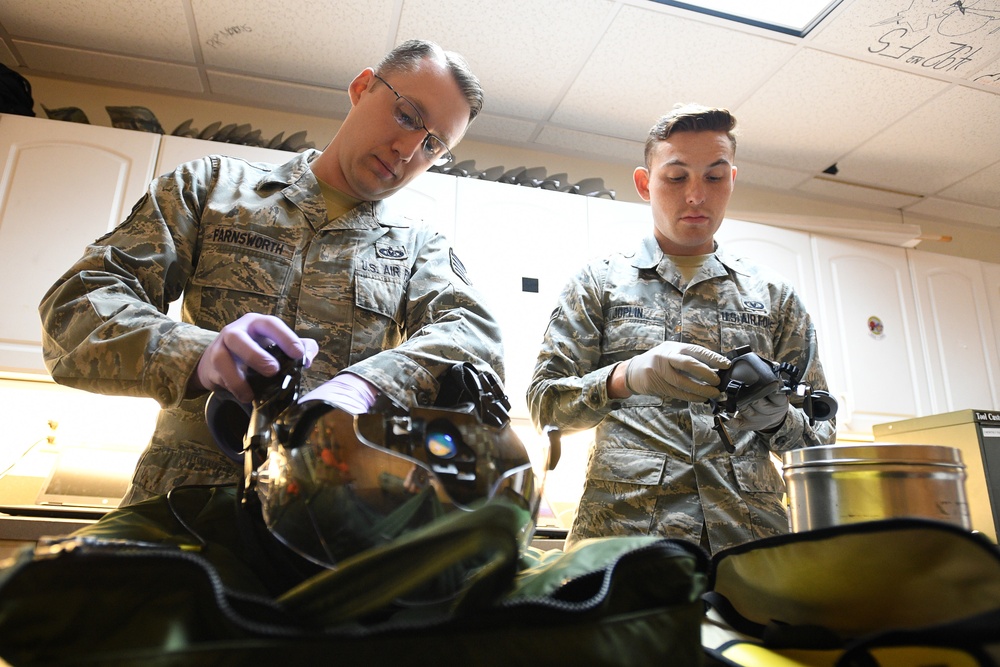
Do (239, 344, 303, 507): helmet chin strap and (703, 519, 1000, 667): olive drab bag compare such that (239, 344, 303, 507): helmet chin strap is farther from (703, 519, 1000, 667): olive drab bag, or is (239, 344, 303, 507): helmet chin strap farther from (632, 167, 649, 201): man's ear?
(632, 167, 649, 201): man's ear

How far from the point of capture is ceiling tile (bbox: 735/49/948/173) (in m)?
2.29

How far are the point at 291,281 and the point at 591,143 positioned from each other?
2.17 m

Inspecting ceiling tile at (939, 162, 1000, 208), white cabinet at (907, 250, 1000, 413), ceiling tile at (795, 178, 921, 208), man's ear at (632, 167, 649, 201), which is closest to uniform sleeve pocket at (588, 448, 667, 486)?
man's ear at (632, 167, 649, 201)

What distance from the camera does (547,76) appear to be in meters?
2.37

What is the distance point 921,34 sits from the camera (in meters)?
2.11

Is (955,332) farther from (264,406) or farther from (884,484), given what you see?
(264,406)

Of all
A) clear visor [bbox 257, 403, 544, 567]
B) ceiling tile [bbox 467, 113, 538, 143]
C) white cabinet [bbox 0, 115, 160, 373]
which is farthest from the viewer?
ceiling tile [bbox 467, 113, 538, 143]

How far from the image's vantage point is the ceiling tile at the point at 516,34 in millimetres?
2055

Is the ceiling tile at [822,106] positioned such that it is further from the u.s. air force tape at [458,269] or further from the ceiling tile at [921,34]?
the u.s. air force tape at [458,269]

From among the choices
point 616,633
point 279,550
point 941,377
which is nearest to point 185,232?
point 279,550

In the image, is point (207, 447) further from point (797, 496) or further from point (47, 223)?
point (47, 223)

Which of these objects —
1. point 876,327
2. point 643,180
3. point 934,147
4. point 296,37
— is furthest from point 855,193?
point 296,37

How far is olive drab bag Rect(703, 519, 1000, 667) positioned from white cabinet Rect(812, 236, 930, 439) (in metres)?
2.47

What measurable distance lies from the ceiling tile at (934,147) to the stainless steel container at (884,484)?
7.83 ft
